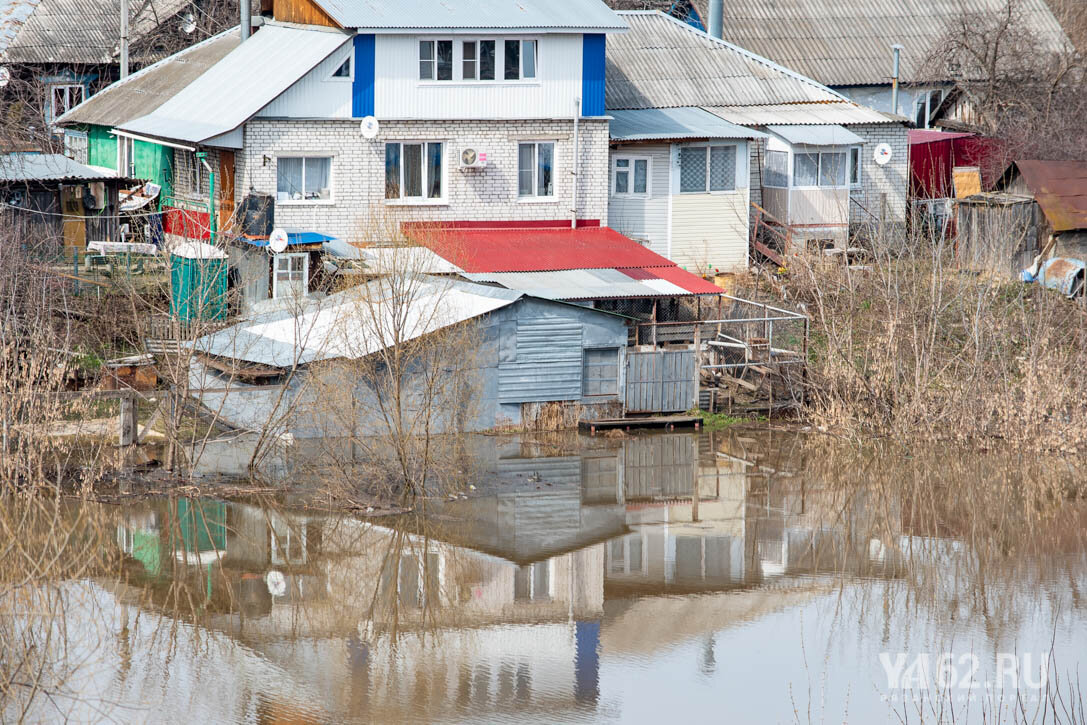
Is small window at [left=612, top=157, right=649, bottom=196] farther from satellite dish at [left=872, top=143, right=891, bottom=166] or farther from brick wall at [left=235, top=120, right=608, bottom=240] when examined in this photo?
satellite dish at [left=872, top=143, right=891, bottom=166]

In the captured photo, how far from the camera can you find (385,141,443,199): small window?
83.4 feet


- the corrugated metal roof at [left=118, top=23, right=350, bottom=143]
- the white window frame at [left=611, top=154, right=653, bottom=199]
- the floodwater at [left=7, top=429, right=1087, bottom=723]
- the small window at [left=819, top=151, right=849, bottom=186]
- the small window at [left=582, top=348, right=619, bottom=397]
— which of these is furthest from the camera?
the small window at [left=819, top=151, right=849, bottom=186]

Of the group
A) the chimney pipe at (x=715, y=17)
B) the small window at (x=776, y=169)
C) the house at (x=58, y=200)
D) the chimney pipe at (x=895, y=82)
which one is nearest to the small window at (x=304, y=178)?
the house at (x=58, y=200)

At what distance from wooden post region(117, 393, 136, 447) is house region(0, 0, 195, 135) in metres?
20.7

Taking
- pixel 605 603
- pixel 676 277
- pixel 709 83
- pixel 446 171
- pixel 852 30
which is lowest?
pixel 605 603

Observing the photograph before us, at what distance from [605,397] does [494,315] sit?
94.8 inches

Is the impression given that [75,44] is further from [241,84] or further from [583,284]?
[583,284]

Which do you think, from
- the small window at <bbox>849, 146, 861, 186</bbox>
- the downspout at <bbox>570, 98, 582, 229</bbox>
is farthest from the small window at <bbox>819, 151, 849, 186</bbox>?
the downspout at <bbox>570, 98, 582, 229</bbox>

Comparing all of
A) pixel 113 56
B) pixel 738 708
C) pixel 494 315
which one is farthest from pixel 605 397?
pixel 113 56

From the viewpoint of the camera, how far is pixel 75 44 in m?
37.8

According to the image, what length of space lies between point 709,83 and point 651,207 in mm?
5020

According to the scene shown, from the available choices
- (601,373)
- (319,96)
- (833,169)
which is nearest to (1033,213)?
(833,169)

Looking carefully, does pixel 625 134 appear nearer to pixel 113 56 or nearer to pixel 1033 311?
pixel 1033 311

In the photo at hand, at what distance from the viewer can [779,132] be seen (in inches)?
1157
